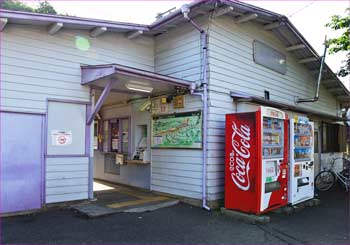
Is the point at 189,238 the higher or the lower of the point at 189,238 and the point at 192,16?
the lower

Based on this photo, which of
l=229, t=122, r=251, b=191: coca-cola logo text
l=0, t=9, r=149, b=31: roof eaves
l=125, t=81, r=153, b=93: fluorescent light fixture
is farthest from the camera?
l=125, t=81, r=153, b=93: fluorescent light fixture

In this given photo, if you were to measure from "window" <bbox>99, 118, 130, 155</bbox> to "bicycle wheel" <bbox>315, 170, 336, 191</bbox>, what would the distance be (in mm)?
6092

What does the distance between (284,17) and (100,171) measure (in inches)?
293

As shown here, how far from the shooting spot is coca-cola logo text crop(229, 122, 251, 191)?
6145mm

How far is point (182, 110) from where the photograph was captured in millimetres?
7453

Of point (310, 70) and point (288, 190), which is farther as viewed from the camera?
point (310, 70)

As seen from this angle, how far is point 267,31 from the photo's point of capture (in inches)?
352

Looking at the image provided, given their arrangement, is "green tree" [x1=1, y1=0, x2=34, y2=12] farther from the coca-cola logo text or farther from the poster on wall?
the coca-cola logo text

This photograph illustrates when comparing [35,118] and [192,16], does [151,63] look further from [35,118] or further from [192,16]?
[35,118]

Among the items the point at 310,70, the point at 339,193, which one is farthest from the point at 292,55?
the point at 339,193

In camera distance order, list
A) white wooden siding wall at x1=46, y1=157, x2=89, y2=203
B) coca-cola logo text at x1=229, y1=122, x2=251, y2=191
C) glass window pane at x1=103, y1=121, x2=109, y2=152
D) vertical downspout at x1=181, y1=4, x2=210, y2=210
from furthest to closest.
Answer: glass window pane at x1=103, y1=121, x2=109, y2=152, vertical downspout at x1=181, y1=4, x2=210, y2=210, white wooden siding wall at x1=46, y1=157, x2=89, y2=203, coca-cola logo text at x1=229, y1=122, x2=251, y2=191

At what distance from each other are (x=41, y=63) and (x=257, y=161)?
482cm

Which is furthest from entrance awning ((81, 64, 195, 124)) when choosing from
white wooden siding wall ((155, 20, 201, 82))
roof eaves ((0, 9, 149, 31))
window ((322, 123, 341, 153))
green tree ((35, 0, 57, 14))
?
green tree ((35, 0, 57, 14))

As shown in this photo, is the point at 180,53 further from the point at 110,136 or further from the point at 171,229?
the point at 171,229
